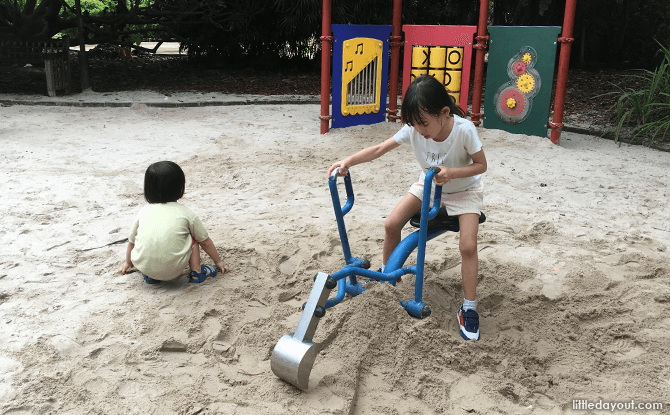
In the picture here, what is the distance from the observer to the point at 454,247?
3.32 metres

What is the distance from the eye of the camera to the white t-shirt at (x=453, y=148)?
95.3 inches

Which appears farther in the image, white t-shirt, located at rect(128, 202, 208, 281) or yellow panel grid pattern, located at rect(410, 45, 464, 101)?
yellow panel grid pattern, located at rect(410, 45, 464, 101)

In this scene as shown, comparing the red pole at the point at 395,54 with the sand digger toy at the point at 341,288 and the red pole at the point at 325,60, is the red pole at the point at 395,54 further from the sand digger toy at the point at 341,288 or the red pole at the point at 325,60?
the sand digger toy at the point at 341,288

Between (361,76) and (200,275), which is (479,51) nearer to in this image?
(361,76)

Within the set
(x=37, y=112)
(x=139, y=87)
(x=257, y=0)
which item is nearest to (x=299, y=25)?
(x=257, y=0)

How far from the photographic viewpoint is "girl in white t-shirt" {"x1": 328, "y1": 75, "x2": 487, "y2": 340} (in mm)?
2248

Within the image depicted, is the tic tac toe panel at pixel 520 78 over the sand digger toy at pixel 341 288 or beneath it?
over

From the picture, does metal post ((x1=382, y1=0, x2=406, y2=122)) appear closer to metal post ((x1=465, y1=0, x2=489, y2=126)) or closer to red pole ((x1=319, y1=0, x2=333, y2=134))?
red pole ((x1=319, y1=0, x2=333, y2=134))

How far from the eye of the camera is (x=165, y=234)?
2.69 meters

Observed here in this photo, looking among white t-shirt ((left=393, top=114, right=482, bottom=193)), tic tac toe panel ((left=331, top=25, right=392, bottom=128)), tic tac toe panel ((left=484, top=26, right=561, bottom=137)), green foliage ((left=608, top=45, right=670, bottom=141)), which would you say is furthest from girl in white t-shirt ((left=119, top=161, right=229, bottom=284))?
green foliage ((left=608, top=45, right=670, bottom=141))

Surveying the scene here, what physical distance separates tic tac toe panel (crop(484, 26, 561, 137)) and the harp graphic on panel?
129 centimetres

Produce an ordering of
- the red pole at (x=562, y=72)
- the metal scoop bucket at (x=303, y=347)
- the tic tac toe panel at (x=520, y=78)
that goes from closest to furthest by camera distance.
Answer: the metal scoop bucket at (x=303, y=347) < the red pole at (x=562, y=72) < the tic tac toe panel at (x=520, y=78)

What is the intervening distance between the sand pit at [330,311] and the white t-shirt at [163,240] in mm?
126

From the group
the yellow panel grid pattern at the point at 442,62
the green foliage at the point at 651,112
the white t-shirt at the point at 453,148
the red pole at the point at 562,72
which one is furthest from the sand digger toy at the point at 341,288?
the green foliage at the point at 651,112
